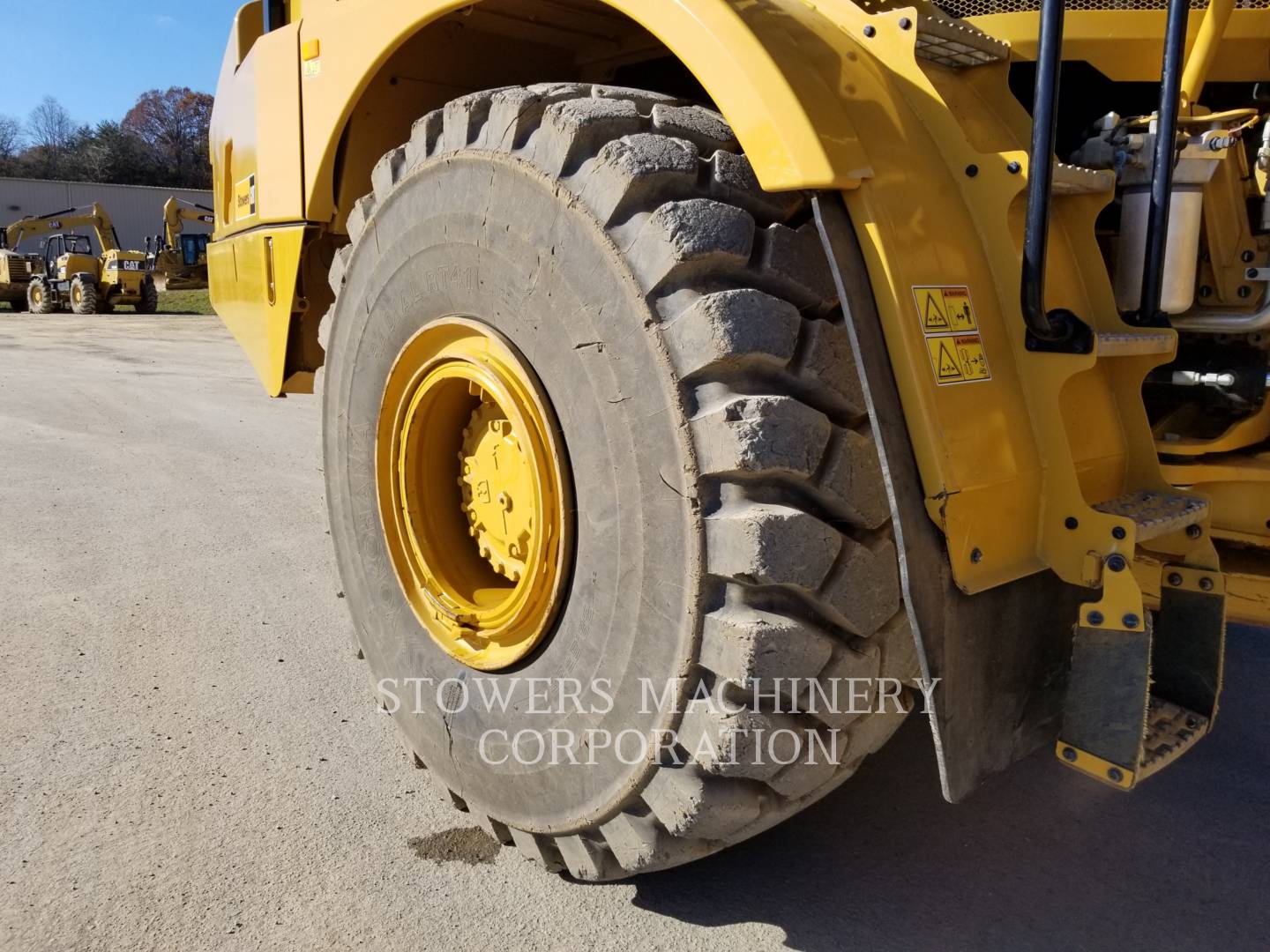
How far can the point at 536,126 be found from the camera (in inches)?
88.9

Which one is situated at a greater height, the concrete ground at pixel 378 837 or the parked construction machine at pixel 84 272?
the parked construction machine at pixel 84 272

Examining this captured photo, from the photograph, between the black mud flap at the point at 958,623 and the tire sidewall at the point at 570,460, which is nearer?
the black mud flap at the point at 958,623

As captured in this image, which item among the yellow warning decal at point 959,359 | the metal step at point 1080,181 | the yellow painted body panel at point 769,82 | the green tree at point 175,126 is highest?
the green tree at point 175,126

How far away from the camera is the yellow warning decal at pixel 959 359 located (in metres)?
1.84

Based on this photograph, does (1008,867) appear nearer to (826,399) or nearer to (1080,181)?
(826,399)

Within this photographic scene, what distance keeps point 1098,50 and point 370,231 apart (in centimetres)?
184

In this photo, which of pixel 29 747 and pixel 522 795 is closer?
pixel 522 795

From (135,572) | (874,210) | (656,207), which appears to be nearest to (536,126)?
(656,207)

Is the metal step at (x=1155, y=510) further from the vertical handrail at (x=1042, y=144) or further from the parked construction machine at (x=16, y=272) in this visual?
the parked construction machine at (x=16, y=272)

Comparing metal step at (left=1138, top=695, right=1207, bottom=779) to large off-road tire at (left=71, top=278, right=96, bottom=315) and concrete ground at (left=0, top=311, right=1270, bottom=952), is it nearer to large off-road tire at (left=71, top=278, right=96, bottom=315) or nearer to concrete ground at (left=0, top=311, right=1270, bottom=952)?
concrete ground at (left=0, top=311, right=1270, bottom=952)

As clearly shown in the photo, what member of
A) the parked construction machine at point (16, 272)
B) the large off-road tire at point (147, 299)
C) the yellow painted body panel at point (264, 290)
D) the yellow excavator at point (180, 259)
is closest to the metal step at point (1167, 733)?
the yellow painted body panel at point (264, 290)

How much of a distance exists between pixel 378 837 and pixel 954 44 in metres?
2.31

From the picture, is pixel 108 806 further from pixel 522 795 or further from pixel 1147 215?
pixel 1147 215

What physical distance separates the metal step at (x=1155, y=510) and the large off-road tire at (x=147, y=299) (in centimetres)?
2940
